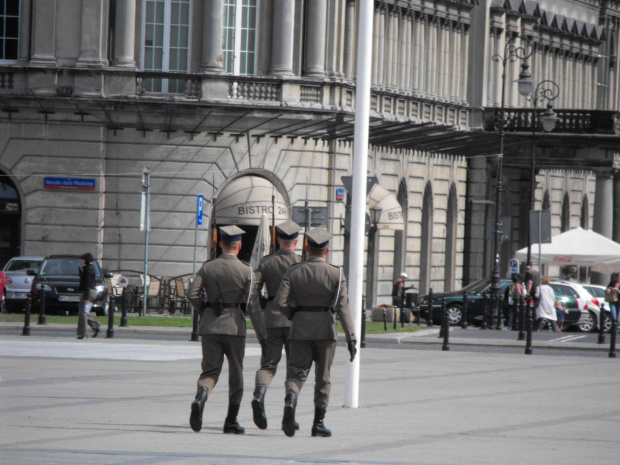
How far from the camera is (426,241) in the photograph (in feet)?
184

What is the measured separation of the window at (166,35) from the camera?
44.1 meters

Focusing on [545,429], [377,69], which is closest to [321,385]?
[545,429]

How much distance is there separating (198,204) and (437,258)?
1761 cm

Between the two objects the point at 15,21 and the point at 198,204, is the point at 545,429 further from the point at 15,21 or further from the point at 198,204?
the point at 15,21

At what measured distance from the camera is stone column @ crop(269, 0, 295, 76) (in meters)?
44.2

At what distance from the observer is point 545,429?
1514 cm

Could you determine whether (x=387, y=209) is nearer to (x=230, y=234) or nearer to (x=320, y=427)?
(x=230, y=234)

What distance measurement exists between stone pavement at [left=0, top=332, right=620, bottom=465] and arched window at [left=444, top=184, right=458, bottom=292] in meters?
32.5

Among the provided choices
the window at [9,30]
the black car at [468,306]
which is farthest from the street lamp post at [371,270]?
the window at [9,30]

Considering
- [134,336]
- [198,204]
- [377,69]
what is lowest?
[134,336]

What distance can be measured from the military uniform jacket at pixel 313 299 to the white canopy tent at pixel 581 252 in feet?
98.6

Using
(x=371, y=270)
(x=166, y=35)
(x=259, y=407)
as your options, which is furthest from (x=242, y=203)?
(x=259, y=407)

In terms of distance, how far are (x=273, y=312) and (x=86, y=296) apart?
49.7 feet

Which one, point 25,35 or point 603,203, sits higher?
point 25,35
